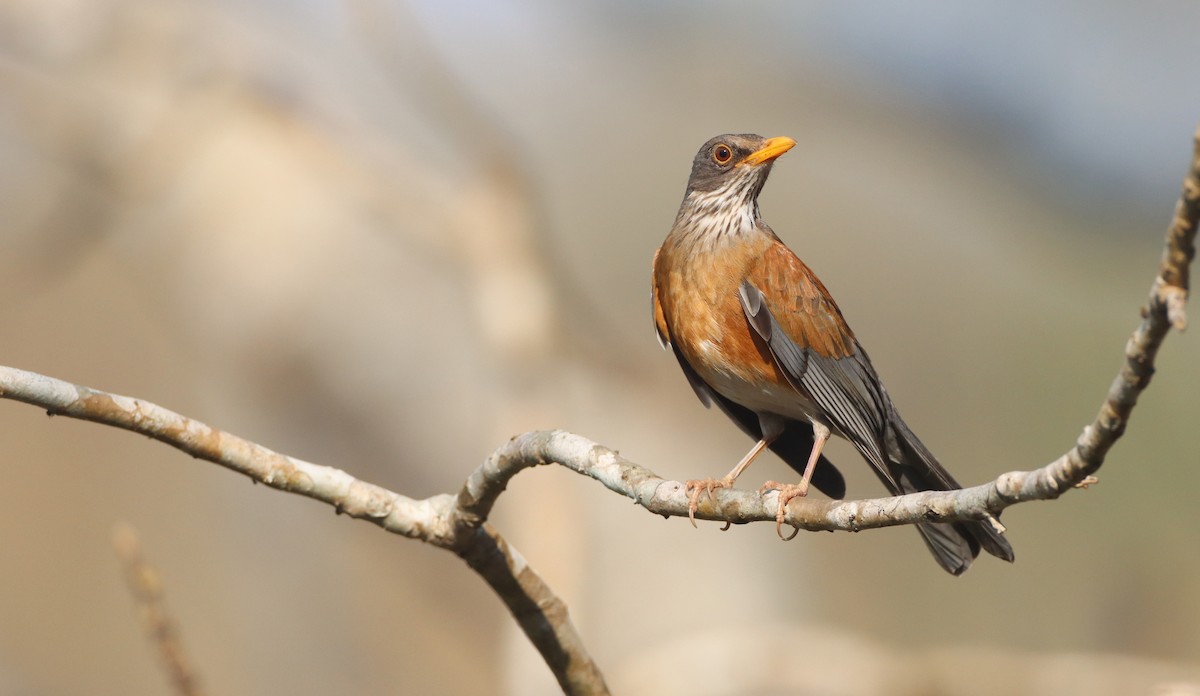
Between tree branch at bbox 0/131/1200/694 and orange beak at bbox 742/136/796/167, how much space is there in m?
2.43

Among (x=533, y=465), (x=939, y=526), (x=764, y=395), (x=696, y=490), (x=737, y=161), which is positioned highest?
(x=737, y=161)

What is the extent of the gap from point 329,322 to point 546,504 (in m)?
2.86

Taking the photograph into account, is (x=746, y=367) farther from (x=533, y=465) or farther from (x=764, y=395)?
(x=533, y=465)

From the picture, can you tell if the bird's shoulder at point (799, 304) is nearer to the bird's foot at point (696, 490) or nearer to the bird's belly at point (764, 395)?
the bird's belly at point (764, 395)

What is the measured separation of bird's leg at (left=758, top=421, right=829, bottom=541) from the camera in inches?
147

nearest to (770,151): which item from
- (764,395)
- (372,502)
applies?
(764,395)

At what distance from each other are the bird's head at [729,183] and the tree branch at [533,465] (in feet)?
7.11

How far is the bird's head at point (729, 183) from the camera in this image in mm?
5887

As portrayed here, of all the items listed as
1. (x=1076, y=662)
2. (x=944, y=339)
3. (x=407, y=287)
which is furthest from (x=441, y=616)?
(x=944, y=339)

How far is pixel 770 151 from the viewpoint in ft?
19.5

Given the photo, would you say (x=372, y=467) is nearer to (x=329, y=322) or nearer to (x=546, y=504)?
(x=329, y=322)

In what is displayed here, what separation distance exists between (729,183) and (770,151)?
27 cm

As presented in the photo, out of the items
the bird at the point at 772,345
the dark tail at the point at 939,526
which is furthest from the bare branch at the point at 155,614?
the dark tail at the point at 939,526

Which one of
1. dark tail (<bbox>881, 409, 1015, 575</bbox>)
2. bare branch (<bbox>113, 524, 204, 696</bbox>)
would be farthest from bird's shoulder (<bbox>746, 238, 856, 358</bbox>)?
bare branch (<bbox>113, 524, 204, 696</bbox>)
